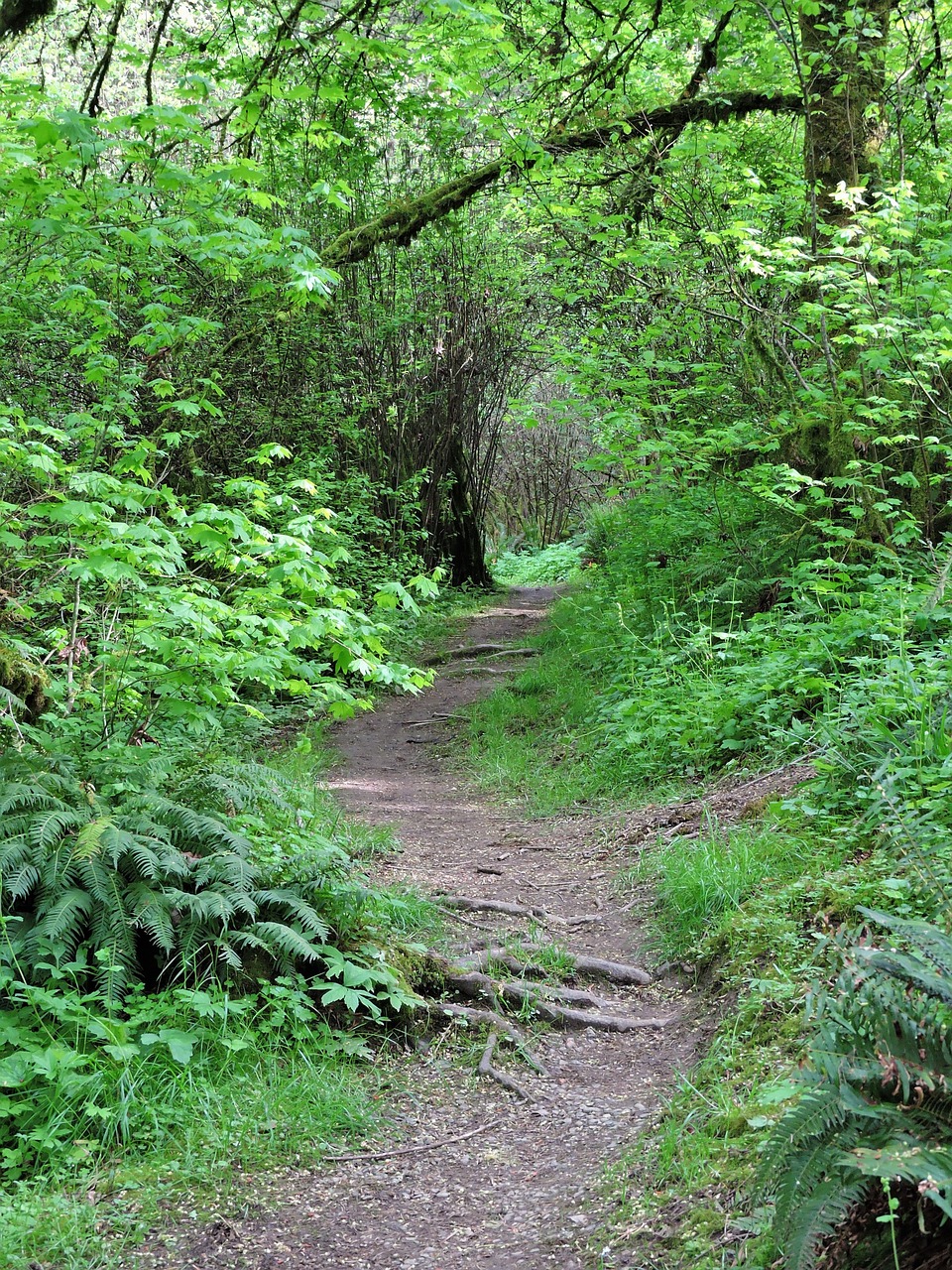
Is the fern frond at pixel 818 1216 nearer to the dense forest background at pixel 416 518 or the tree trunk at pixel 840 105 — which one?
the dense forest background at pixel 416 518

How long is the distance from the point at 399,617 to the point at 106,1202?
32.7ft

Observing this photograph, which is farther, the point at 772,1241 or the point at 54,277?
the point at 54,277

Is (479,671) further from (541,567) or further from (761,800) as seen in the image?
(541,567)

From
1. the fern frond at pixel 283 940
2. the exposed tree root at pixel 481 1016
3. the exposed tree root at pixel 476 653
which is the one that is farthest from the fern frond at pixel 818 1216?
the exposed tree root at pixel 476 653

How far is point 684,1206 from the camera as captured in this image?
8.15 ft

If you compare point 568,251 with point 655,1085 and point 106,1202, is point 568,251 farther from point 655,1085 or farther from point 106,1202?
point 106,1202

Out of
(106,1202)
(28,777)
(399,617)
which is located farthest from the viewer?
(399,617)

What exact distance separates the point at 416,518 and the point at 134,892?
33.3 feet

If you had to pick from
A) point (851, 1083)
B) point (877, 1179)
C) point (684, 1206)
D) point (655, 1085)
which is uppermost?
point (851, 1083)

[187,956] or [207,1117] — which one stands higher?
[187,956]

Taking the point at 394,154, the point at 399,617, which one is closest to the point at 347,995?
the point at 399,617

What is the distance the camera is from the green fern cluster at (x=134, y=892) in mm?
3441

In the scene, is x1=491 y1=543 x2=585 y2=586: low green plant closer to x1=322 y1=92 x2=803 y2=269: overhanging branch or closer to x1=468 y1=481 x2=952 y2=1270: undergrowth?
x1=322 y1=92 x2=803 y2=269: overhanging branch

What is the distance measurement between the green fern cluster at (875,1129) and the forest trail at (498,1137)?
0.79 metres
